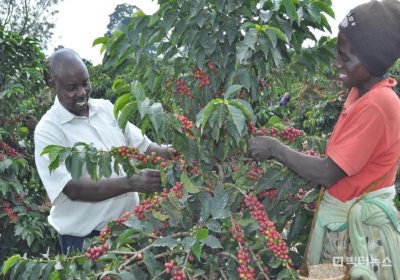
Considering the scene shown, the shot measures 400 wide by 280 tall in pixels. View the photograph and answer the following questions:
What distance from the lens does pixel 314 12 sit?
1671mm

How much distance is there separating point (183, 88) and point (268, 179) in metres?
0.60

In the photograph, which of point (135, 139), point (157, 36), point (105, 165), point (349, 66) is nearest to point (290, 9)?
point (349, 66)

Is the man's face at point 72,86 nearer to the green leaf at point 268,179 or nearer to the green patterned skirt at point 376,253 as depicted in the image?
the green leaf at point 268,179

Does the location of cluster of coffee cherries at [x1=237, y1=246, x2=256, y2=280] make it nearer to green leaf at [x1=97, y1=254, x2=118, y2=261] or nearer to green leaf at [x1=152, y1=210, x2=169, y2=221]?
green leaf at [x1=152, y1=210, x2=169, y2=221]

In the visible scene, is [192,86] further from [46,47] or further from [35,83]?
[46,47]

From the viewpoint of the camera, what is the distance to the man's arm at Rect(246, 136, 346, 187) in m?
1.52

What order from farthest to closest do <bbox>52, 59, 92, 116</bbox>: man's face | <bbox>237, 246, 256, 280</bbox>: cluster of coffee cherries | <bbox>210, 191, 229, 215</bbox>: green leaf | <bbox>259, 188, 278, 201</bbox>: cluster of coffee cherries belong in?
<bbox>52, 59, 92, 116</bbox>: man's face < <bbox>259, 188, 278, 201</bbox>: cluster of coffee cherries < <bbox>210, 191, 229, 215</bbox>: green leaf < <bbox>237, 246, 256, 280</bbox>: cluster of coffee cherries

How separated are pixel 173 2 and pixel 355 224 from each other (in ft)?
3.84

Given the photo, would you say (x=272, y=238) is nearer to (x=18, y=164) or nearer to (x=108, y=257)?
(x=108, y=257)

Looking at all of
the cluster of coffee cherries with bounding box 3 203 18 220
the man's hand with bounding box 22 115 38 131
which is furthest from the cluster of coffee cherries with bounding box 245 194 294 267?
the man's hand with bounding box 22 115 38 131

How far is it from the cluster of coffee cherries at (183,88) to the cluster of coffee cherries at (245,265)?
79cm

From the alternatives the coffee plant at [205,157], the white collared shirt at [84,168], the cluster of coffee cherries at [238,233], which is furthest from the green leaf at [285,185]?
the white collared shirt at [84,168]

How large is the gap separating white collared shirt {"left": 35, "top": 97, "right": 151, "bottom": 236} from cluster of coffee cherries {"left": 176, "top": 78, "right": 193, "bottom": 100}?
2.20 ft

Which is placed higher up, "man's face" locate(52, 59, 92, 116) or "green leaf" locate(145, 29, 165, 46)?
"green leaf" locate(145, 29, 165, 46)
